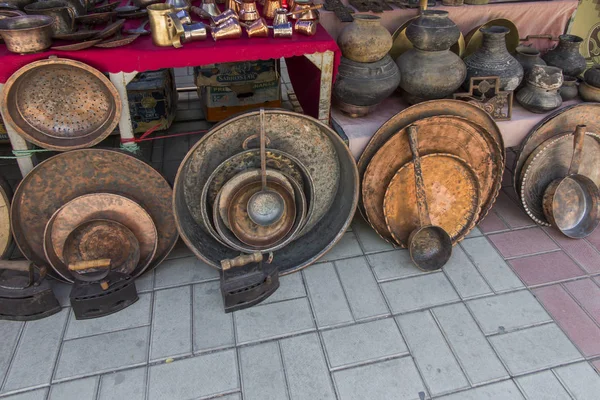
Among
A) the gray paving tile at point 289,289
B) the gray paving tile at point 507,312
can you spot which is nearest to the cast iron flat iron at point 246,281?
the gray paving tile at point 289,289

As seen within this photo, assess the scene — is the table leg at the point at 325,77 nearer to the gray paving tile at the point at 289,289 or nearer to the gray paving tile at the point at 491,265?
the gray paving tile at the point at 289,289

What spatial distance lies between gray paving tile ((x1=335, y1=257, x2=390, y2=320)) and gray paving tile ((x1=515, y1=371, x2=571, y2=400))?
0.74 metres

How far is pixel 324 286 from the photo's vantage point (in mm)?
2633

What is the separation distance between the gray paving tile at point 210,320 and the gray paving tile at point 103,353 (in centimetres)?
27

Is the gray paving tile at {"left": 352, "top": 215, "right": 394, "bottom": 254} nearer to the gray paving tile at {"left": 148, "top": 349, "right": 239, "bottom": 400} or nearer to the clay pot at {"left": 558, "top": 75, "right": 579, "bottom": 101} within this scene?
the gray paving tile at {"left": 148, "top": 349, "right": 239, "bottom": 400}

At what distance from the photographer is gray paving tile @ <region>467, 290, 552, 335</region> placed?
2.42 metres

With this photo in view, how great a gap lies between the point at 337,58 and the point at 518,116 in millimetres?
1357

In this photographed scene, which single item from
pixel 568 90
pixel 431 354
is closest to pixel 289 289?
pixel 431 354

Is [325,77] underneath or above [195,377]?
above

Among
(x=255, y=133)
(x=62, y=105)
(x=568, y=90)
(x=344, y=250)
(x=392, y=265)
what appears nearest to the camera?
(x=62, y=105)

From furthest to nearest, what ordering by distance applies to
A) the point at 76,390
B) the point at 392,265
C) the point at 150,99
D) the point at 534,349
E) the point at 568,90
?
the point at 150,99
the point at 568,90
the point at 392,265
the point at 534,349
the point at 76,390

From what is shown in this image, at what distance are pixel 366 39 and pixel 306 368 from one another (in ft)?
6.30

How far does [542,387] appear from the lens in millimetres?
2117

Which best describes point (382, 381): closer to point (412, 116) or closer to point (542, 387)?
point (542, 387)
